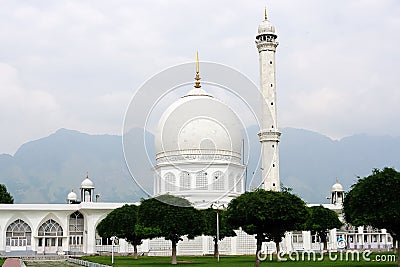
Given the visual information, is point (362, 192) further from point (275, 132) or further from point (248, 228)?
point (275, 132)

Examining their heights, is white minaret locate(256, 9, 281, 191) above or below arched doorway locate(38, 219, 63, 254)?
above

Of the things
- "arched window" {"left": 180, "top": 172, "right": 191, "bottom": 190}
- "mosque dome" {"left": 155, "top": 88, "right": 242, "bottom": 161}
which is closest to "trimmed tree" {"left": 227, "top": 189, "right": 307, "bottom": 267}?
"mosque dome" {"left": 155, "top": 88, "right": 242, "bottom": 161}

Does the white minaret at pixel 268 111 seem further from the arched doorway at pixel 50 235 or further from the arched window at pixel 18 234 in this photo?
the arched window at pixel 18 234

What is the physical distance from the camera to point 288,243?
160 ft

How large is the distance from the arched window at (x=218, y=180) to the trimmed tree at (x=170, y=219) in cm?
1926

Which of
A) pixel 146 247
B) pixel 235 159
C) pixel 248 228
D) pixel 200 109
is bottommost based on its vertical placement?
pixel 146 247

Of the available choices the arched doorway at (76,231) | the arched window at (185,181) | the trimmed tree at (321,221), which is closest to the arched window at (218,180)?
the arched window at (185,181)

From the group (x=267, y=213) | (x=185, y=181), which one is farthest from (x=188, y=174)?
(x=267, y=213)

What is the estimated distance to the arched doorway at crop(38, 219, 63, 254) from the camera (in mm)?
50072

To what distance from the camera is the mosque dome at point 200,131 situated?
49.0 metres

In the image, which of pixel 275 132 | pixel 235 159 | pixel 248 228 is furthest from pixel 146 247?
pixel 248 228

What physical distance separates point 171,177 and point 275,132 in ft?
32.4

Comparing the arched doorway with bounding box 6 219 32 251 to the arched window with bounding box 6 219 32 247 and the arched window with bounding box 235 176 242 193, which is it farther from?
the arched window with bounding box 235 176 242 193

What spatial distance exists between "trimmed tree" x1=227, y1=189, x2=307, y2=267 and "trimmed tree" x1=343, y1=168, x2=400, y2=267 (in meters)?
2.34
